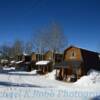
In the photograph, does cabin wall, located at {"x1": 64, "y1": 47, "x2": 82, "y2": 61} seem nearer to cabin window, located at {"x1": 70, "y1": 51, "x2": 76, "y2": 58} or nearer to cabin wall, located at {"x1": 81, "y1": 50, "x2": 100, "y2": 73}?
cabin window, located at {"x1": 70, "y1": 51, "x2": 76, "y2": 58}

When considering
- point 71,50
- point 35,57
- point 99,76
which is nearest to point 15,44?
point 35,57

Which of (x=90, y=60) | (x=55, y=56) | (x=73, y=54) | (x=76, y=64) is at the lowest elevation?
(x=76, y=64)

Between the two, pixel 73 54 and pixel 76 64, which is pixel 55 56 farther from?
pixel 76 64

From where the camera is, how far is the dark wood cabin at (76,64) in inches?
1479

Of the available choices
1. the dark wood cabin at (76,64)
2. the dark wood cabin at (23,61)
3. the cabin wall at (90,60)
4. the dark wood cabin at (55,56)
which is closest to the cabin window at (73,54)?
the dark wood cabin at (76,64)

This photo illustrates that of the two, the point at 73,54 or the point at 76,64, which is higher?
the point at 73,54

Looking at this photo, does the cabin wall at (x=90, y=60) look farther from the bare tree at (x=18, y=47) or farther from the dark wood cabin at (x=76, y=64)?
the bare tree at (x=18, y=47)

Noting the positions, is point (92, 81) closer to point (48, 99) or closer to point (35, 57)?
point (48, 99)

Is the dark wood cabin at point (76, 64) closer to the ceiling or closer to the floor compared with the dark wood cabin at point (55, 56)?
closer to the floor

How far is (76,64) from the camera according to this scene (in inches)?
1501

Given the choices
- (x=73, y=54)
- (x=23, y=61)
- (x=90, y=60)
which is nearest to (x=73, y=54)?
(x=73, y=54)

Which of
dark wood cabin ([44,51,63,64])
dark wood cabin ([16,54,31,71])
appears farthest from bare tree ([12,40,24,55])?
dark wood cabin ([44,51,63,64])

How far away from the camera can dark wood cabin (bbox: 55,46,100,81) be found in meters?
37.6

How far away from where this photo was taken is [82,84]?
98.4ft
